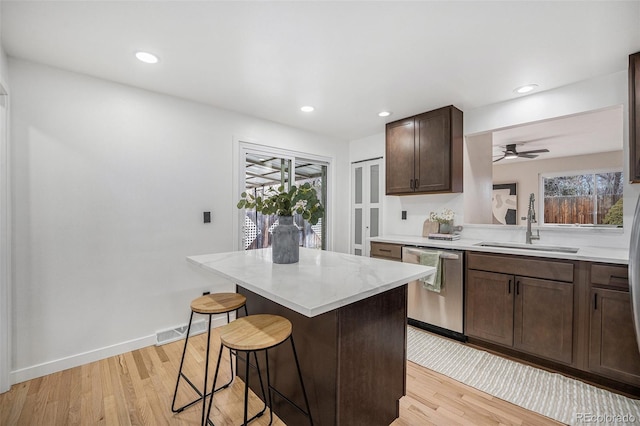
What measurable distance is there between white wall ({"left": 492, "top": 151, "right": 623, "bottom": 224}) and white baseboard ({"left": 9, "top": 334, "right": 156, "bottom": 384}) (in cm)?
656

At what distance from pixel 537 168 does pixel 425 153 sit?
13.4ft

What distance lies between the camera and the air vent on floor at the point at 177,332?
8.71 ft

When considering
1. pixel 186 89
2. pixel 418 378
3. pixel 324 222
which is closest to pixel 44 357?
pixel 186 89

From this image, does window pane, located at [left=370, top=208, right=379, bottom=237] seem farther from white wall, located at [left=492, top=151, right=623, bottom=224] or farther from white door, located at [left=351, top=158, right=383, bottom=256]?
white wall, located at [left=492, top=151, right=623, bottom=224]

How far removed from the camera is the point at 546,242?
272 cm

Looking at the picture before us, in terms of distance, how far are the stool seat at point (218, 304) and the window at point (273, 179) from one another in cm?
128

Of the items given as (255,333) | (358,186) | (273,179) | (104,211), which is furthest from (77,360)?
(358,186)

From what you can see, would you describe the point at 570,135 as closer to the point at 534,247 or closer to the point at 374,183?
the point at 534,247

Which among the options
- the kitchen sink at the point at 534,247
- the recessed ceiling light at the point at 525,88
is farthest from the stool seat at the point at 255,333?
the recessed ceiling light at the point at 525,88

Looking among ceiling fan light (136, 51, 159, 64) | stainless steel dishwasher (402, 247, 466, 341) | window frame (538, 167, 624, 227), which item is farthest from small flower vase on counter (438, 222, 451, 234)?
ceiling fan light (136, 51, 159, 64)

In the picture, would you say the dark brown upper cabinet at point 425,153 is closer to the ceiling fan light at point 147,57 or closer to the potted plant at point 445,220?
the potted plant at point 445,220

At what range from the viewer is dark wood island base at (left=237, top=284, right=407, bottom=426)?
133 centimetres

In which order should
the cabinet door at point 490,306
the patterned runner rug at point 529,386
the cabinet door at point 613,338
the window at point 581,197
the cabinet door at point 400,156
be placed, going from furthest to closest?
the window at point 581,197 < the cabinet door at point 400,156 < the cabinet door at point 490,306 < the cabinet door at point 613,338 < the patterned runner rug at point 529,386

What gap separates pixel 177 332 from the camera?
9.08 ft
